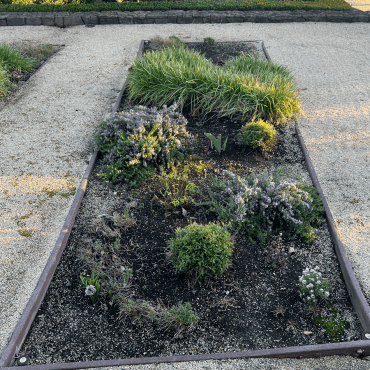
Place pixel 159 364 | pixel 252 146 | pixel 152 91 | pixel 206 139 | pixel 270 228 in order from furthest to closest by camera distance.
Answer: pixel 152 91 < pixel 206 139 < pixel 252 146 < pixel 270 228 < pixel 159 364

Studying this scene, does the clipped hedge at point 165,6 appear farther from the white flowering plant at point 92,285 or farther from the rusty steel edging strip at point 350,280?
the white flowering plant at point 92,285

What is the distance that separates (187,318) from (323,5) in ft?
31.5

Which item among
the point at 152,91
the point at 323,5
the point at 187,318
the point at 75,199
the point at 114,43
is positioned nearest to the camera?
the point at 187,318

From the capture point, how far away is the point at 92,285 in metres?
2.94

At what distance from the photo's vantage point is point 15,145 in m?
4.70

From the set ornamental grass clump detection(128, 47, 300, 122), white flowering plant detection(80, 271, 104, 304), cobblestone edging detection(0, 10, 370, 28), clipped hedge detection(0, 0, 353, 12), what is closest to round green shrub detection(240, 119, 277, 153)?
ornamental grass clump detection(128, 47, 300, 122)

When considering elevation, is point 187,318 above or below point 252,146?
below

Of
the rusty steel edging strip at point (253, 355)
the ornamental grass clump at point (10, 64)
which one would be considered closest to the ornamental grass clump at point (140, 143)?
the rusty steel edging strip at point (253, 355)

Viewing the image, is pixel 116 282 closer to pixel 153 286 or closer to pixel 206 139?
pixel 153 286

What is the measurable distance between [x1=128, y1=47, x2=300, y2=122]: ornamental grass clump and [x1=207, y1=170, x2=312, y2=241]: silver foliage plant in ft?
5.33

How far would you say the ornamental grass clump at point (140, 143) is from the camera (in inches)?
161

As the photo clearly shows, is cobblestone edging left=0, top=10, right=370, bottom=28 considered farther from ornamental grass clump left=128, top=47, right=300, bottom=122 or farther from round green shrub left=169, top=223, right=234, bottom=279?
round green shrub left=169, top=223, right=234, bottom=279

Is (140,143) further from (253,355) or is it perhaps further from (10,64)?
(10,64)

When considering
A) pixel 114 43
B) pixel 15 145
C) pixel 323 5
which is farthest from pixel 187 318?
pixel 323 5
